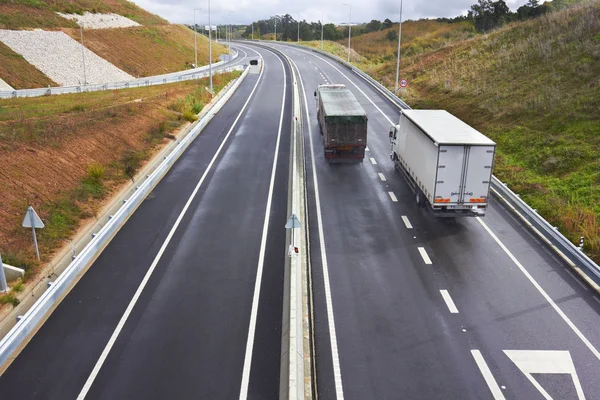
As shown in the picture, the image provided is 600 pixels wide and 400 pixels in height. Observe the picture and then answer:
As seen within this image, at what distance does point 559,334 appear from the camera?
554 inches

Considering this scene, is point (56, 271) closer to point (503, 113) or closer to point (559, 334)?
point (559, 334)

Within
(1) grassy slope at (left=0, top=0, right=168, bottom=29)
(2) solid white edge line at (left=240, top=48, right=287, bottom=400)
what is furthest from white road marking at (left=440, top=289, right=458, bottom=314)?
A: (1) grassy slope at (left=0, top=0, right=168, bottom=29)

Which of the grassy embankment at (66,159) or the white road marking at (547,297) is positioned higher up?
the grassy embankment at (66,159)

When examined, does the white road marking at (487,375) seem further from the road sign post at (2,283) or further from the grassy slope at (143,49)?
the grassy slope at (143,49)

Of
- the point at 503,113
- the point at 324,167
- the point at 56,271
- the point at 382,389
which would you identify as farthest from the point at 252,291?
the point at 503,113

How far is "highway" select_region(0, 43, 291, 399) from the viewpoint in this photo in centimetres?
1198

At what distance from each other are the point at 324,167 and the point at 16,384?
65.2ft

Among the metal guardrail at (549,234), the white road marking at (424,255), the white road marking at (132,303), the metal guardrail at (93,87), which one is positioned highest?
the metal guardrail at (93,87)

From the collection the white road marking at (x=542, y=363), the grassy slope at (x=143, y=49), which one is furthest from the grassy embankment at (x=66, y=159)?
the grassy slope at (x=143, y=49)

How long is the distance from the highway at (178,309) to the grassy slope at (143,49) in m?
59.7

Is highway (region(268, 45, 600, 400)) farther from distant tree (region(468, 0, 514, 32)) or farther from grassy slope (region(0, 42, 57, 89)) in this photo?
distant tree (region(468, 0, 514, 32))

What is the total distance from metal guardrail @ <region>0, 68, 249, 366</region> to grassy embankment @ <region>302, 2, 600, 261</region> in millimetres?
17824

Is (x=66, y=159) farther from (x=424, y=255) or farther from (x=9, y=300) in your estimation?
(x=424, y=255)

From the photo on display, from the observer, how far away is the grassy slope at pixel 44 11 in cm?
7312
